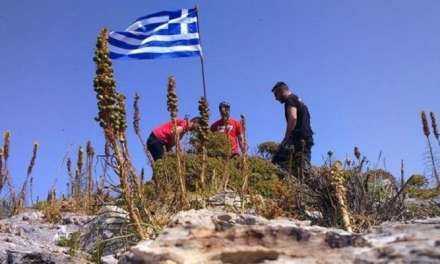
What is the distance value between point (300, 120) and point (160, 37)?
8.20ft

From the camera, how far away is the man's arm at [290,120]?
8398 millimetres

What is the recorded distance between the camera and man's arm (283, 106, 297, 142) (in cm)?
840

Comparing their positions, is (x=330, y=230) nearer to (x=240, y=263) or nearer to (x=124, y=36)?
(x=240, y=263)

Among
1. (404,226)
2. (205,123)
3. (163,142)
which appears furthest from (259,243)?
(163,142)

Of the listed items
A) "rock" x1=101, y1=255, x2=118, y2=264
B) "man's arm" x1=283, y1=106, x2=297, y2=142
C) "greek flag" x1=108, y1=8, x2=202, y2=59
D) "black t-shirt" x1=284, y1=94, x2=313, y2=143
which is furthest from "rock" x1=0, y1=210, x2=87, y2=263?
"black t-shirt" x1=284, y1=94, x2=313, y2=143

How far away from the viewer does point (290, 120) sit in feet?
27.7

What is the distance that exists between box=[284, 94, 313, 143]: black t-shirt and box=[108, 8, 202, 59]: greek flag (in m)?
1.68

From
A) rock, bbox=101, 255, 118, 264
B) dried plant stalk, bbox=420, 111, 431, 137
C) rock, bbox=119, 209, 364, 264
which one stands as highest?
dried plant stalk, bbox=420, 111, 431, 137

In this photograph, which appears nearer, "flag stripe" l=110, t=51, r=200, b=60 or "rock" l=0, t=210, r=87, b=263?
"rock" l=0, t=210, r=87, b=263

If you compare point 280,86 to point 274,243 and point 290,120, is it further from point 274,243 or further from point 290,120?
point 274,243

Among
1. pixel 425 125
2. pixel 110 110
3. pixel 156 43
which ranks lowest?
pixel 110 110

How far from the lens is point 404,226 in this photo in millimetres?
2025

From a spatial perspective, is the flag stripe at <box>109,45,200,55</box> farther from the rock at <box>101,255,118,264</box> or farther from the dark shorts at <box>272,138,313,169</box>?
the rock at <box>101,255,118,264</box>

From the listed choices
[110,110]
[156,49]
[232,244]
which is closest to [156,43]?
[156,49]
